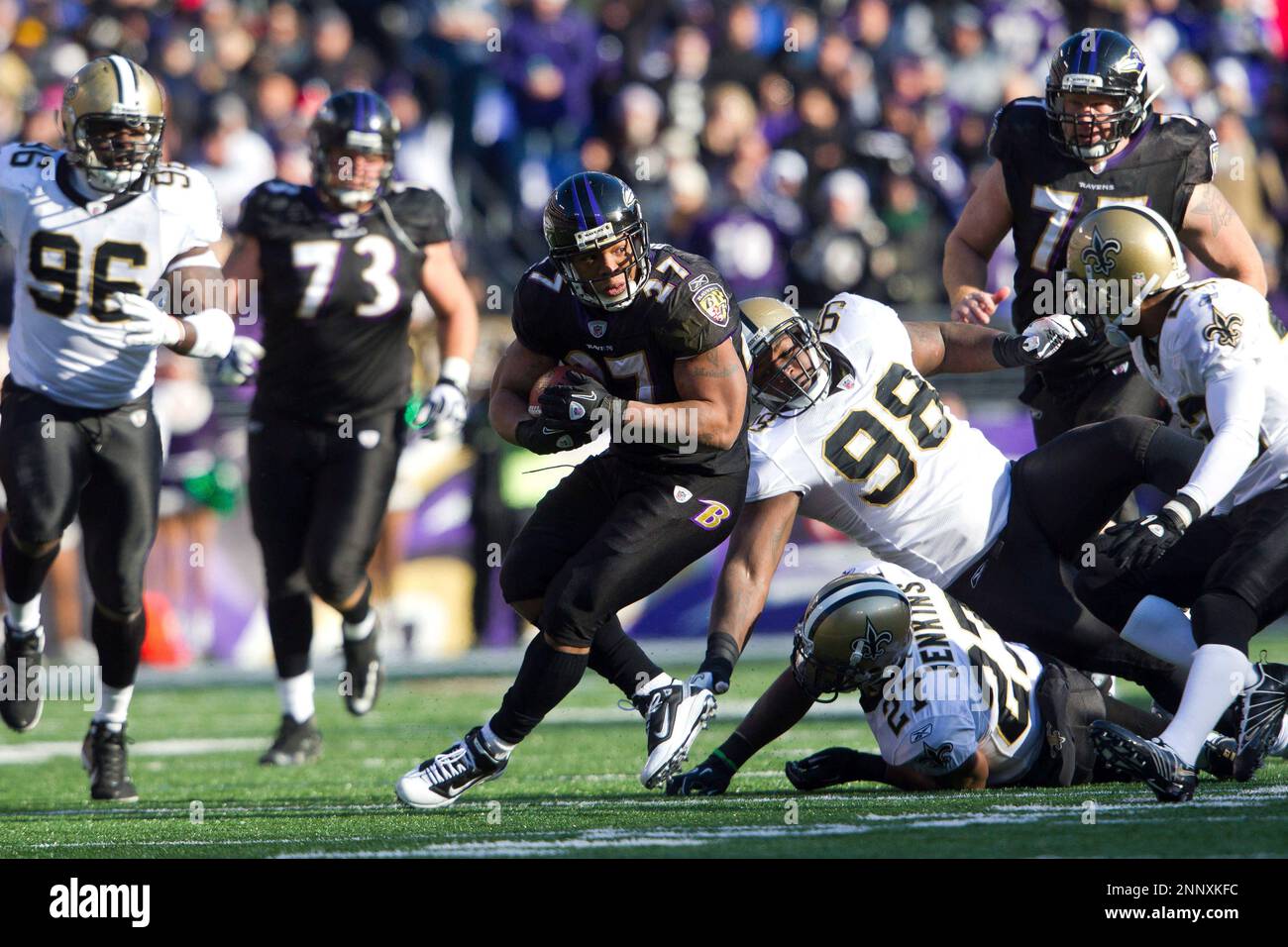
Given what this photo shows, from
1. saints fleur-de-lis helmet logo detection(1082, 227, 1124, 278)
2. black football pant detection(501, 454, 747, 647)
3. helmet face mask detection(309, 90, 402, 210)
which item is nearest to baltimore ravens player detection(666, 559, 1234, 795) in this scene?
black football pant detection(501, 454, 747, 647)

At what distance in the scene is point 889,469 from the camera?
542 centimetres

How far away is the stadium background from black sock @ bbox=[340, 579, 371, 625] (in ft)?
8.96

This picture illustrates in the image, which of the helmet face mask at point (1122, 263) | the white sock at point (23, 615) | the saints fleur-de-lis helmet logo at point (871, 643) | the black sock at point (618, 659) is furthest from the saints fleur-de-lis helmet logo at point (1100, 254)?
the white sock at point (23, 615)

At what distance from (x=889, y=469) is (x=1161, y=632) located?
878mm

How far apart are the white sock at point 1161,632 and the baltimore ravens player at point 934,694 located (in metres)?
0.18

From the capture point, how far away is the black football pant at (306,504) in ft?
22.4

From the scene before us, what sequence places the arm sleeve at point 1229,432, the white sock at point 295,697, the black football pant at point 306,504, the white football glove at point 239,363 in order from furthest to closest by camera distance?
the white sock at point 295,697 → the black football pant at point 306,504 → the white football glove at point 239,363 → the arm sleeve at point 1229,432

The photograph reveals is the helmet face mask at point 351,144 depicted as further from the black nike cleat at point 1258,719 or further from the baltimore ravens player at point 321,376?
the black nike cleat at point 1258,719

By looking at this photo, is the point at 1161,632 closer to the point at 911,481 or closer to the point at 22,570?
the point at 911,481

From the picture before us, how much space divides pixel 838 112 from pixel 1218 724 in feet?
24.8
